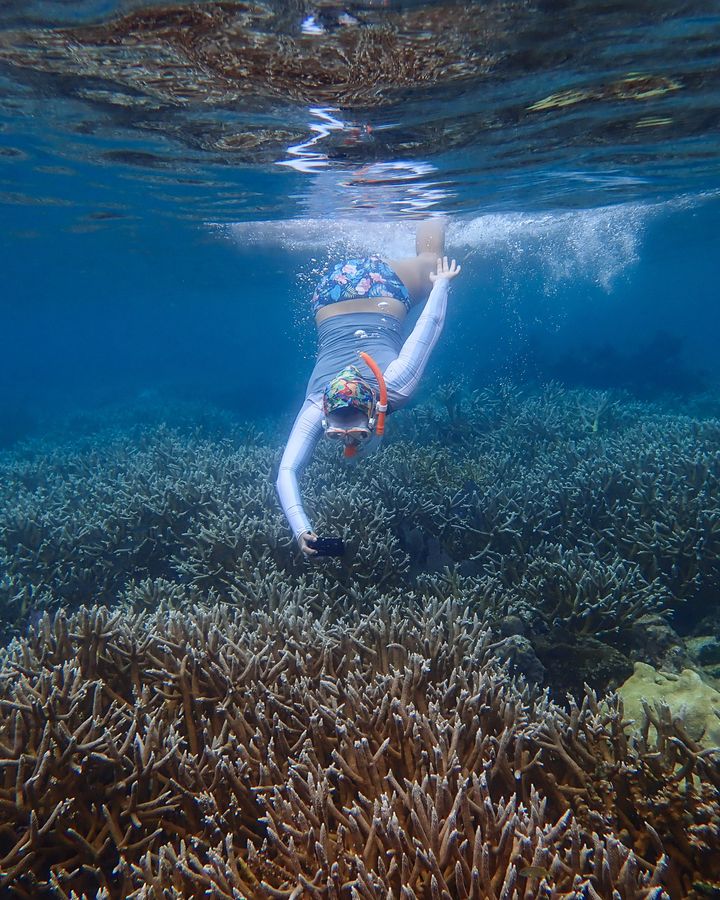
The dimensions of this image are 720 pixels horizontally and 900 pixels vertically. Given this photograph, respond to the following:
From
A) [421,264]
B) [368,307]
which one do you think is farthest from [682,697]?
[421,264]

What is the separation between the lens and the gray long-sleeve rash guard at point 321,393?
209 inches

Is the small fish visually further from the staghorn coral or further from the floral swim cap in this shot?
the floral swim cap

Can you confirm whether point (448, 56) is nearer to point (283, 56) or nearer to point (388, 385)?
point (283, 56)

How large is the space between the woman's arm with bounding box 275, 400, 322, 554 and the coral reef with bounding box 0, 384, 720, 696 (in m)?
0.65

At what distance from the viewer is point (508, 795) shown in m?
2.69

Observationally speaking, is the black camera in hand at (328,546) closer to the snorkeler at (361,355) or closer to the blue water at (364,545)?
the snorkeler at (361,355)

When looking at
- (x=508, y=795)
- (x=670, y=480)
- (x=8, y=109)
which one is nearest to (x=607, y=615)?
(x=508, y=795)

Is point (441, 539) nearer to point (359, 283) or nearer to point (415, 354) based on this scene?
point (415, 354)

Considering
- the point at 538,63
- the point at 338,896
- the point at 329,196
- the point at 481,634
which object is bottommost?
the point at 481,634

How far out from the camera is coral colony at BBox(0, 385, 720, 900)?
2.22 m

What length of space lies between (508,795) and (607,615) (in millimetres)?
2718

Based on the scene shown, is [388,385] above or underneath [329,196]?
underneath

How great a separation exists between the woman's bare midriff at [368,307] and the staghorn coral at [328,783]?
587 cm

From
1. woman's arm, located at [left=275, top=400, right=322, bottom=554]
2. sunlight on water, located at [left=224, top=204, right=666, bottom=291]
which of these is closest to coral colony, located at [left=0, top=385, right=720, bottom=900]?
woman's arm, located at [left=275, top=400, right=322, bottom=554]
